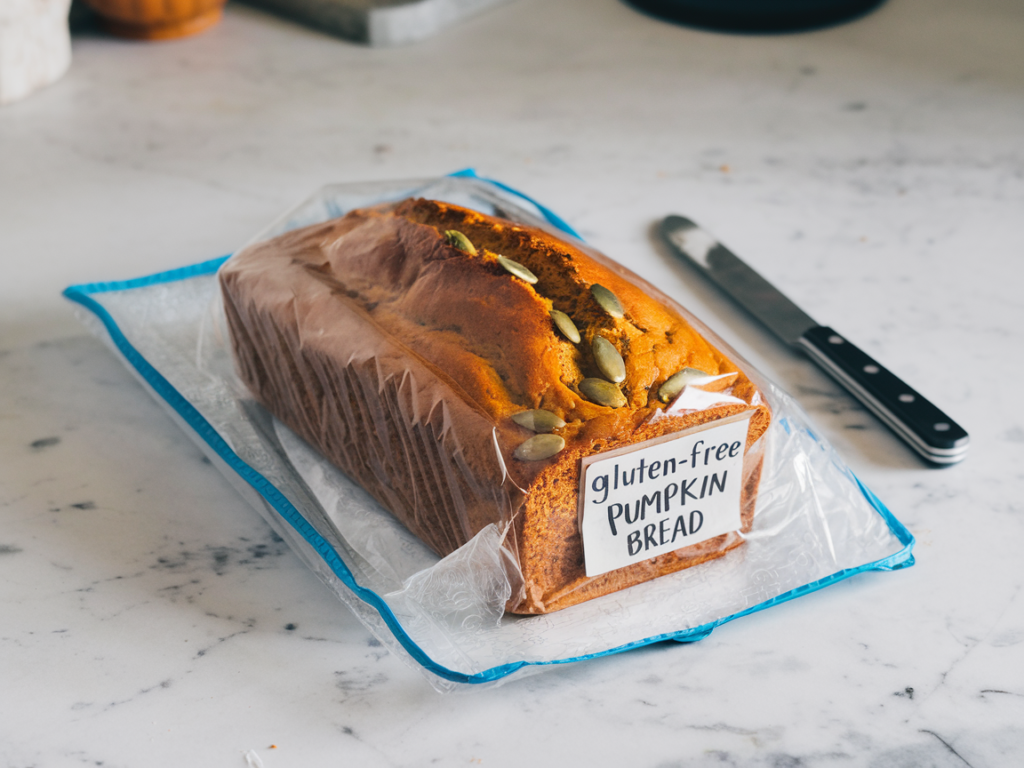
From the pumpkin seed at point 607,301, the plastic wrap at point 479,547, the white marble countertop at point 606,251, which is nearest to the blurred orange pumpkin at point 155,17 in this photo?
the white marble countertop at point 606,251

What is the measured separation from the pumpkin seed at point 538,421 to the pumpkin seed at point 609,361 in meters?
0.07

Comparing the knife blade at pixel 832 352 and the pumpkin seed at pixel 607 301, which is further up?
the pumpkin seed at pixel 607 301

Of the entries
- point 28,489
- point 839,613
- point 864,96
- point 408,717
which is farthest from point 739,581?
point 864,96

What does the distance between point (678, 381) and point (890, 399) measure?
0.35 m

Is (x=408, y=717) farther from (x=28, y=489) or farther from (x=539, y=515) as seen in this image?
(x=28, y=489)

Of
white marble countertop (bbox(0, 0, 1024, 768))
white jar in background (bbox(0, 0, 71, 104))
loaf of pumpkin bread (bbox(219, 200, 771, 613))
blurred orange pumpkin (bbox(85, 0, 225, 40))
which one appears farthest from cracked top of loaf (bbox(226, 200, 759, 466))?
blurred orange pumpkin (bbox(85, 0, 225, 40))

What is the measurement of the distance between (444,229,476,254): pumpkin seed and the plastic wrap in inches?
7.8

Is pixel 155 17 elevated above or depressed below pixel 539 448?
above

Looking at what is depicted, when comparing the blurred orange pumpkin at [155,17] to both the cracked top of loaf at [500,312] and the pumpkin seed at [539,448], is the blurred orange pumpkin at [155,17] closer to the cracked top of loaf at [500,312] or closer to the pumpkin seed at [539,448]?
the cracked top of loaf at [500,312]

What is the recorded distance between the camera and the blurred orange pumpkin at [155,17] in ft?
6.31

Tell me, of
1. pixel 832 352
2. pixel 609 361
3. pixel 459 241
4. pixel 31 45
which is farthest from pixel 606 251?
Answer: pixel 31 45

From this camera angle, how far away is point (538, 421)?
0.80m

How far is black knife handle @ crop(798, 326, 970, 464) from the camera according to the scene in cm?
102

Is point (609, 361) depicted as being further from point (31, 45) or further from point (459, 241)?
point (31, 45)
